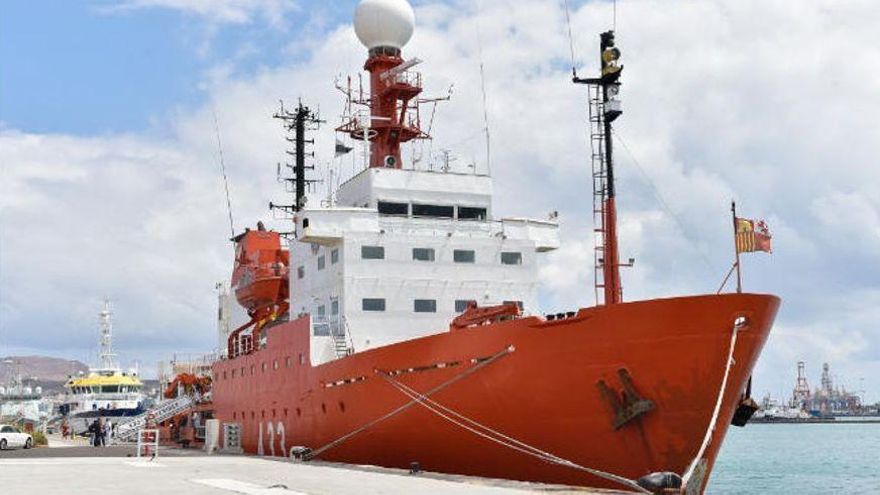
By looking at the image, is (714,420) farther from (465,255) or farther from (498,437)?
(465,255)

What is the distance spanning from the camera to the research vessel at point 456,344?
18.4 meters

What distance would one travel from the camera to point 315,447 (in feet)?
96.9

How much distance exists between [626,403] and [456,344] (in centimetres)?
476

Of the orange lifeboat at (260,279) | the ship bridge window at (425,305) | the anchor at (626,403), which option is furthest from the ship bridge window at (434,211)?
the anchor at (626,403)

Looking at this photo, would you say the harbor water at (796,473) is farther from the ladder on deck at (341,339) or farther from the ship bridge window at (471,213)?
the ladder on deck at (341,339)

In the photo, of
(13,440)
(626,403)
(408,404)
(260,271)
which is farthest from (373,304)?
(13,440)

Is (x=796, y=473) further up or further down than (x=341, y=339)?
further down

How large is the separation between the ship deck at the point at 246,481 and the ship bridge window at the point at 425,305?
5337 mm

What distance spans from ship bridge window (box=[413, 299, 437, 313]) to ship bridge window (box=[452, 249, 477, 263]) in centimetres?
153

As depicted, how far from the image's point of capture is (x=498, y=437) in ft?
69.4

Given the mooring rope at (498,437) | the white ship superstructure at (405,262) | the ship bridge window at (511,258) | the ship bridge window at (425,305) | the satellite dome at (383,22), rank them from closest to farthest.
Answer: the mooring rope at (498,437), the white ship superstructure at (405,262), the ship bridge window at (425,305), the ship bridge window at (511,258), the satellite dome at (383,22)

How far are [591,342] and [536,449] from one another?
108 inches

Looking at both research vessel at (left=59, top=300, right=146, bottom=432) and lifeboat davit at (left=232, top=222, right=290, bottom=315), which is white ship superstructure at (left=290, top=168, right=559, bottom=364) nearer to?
lifeboat davit at (left=232, top=222, right=290, bottom=315)

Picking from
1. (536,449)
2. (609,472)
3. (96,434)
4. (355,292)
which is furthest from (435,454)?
(96,434)
